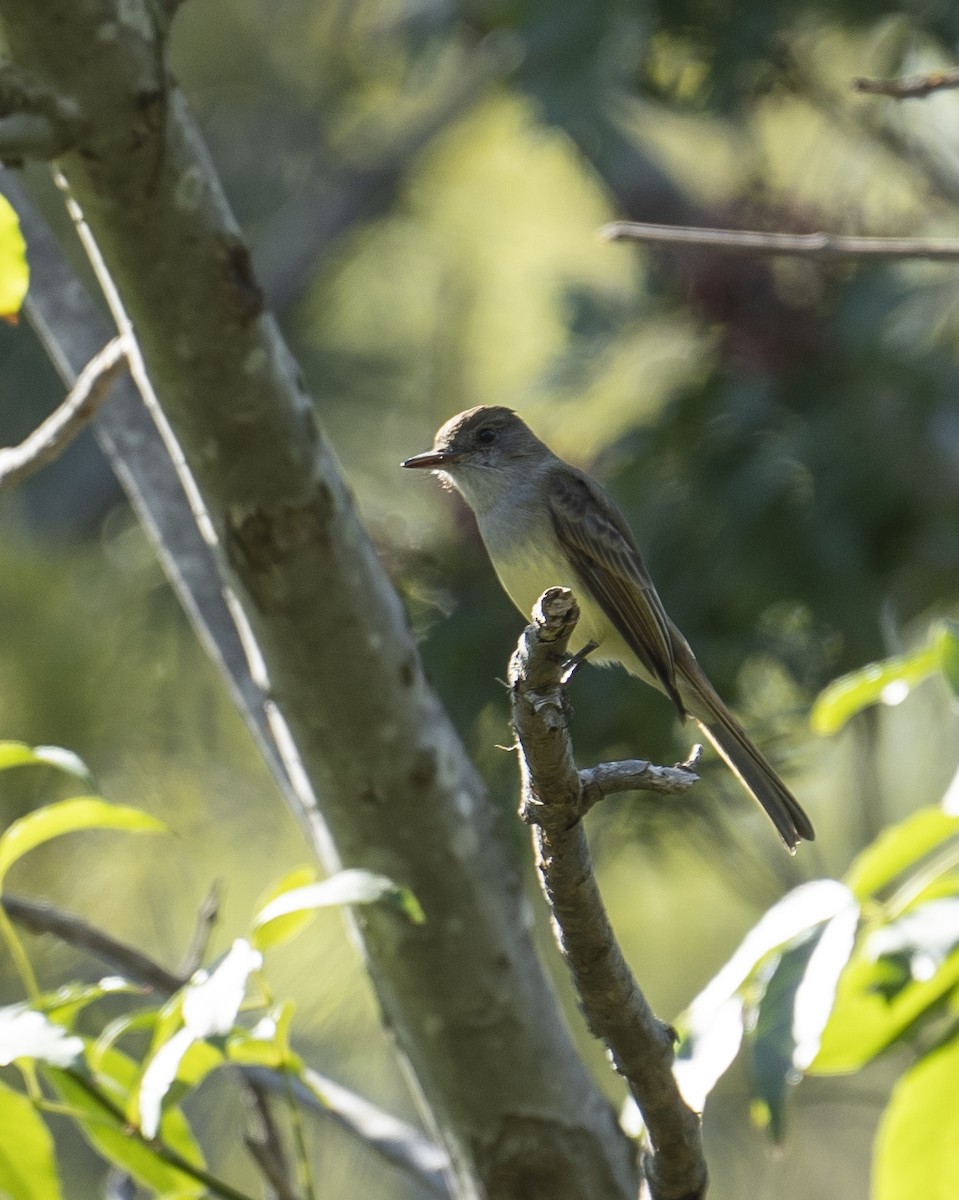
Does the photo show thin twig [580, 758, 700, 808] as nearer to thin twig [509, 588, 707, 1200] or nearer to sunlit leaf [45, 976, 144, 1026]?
thin twig [509, 588, 707, 1200]

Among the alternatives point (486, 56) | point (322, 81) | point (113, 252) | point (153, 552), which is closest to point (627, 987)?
point (113, 252)

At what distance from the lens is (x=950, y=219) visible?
520cm

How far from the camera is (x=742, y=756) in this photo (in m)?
3.70

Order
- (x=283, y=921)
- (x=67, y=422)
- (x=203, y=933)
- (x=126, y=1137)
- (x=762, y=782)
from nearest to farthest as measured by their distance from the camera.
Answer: (x=283, y=921), (x=126, y=1137), (x=203, y=933), (x=67, y=422), (x=762, y=782)

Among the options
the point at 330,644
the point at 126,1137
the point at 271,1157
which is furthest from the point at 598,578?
the point at 126,1137

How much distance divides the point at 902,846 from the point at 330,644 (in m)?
1.10

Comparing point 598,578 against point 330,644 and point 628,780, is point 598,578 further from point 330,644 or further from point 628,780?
point 628,780

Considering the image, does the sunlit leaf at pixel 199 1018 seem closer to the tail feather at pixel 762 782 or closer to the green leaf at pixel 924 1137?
the green leaf at pixel 924 1137

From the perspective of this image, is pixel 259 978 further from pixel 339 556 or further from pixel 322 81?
pixel 322 81

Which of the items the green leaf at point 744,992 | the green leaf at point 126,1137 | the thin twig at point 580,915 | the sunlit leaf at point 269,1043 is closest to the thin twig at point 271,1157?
the green leaf at point 126,1137

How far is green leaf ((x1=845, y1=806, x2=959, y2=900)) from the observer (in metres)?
1.93

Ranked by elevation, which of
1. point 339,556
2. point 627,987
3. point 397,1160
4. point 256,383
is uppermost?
point 256,383

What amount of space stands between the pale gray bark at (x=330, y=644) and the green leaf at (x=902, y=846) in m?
0.95

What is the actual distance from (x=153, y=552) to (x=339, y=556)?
3.06 m
